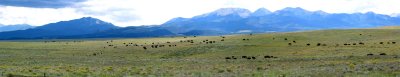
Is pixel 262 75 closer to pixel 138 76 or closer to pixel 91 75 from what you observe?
pixel 138 76

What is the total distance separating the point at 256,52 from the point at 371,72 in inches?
1989

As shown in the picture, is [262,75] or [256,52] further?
[256,52]

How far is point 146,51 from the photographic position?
344ft

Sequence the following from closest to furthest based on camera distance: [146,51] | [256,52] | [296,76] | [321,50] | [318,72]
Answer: [296,76]
[318,72]
[321,50]
[256,52]
[146,51]

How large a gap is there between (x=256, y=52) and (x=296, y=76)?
5203 centimetres

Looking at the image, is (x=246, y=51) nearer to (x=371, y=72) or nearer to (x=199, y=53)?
(x=199, y=53)

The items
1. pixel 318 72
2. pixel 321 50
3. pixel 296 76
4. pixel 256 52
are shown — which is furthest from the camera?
pixel 256 52

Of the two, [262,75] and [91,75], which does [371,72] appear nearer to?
[262,75]

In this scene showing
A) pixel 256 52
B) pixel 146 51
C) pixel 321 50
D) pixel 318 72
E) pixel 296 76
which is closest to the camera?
pixel 296 76

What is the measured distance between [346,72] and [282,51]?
159 feet

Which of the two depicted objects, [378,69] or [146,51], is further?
[146,51]

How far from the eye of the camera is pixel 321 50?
84.2 m

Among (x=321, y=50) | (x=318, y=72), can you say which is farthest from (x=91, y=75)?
(x=321, y=50)

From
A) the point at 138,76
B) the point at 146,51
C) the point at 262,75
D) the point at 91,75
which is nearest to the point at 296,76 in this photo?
the point at 262,75
